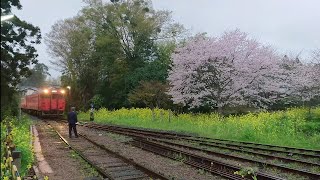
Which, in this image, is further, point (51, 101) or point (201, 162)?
point (51, 101)

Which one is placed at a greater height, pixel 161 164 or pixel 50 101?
pixel 50 101

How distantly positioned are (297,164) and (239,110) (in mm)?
20976

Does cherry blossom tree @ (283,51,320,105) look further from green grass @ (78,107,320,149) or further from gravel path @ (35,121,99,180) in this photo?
gravel path @ (35,121,99,180)

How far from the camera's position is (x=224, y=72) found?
27.7 m

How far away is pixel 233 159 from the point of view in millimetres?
13102

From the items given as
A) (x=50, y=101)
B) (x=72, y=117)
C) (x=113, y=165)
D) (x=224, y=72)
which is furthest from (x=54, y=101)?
(x=113, y=165)

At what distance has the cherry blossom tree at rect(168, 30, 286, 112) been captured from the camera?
27.8m

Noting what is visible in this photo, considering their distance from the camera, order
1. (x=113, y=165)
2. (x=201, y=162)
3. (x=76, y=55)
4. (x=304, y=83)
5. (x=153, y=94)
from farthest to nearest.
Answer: (x=76, y=55), (x=304, y=83), (x=153, y=94), (x=201, y=162), (x=113, y=165)

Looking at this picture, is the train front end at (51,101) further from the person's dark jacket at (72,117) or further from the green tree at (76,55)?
Result: the person's dark jacket at (72,117)

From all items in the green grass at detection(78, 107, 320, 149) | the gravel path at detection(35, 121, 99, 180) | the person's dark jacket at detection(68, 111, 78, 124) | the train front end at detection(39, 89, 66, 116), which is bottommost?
the gravel path at detection(35, 121, 99, 180)

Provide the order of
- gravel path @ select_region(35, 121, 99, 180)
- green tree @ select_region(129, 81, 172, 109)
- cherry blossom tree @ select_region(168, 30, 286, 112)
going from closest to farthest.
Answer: gravel path @ select_region(35, 121, 99, 180) → cherry blossom tree @ select_region(168, 30, 286, 112) → green tree @ select_region(129, 81, 172, 109)

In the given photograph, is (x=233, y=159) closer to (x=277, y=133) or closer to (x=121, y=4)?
(x=277, y=133)

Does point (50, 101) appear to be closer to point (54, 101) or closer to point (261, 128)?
point (54, 101)

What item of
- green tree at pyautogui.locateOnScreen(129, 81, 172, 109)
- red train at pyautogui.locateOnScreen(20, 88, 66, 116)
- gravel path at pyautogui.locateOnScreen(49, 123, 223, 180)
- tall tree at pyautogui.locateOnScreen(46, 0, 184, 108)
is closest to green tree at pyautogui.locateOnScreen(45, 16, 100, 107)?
tall tree at pyautogui.locateOnScreen(46, 0, 184, 108)
